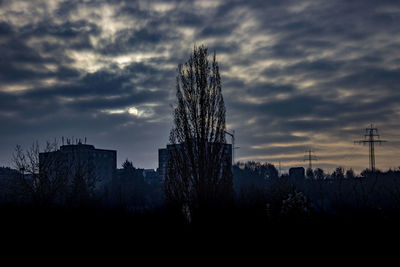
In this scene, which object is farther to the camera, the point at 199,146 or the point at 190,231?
the point at 199,146

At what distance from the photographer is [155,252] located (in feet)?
27.7

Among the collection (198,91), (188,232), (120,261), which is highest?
(198,91)

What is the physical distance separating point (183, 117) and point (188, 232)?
11.8 m

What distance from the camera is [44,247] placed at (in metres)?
8.81

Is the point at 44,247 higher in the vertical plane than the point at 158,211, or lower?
lower

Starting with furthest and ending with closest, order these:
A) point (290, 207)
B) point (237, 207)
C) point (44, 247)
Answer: point (290, 207) < point (237, 207) < point (44, 247)

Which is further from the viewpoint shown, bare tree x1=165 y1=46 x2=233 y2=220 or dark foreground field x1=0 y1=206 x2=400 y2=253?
bare tree x1=165 y1=46 x2=233 y2=220

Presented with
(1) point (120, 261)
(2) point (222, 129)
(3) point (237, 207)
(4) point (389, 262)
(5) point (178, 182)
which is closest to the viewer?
(4) point (389, 262)

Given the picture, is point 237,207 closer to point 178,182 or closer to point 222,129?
point 178,182

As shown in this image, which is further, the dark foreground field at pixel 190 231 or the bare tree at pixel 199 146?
the bare tree at pixel 199 146

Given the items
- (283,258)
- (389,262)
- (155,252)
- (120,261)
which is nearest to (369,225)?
(389,262)

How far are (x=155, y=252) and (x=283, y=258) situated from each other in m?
2.91

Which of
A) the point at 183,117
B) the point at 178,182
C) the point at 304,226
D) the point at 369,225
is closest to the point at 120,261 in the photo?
the point at 304,226

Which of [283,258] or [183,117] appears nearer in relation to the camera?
[283,258]
